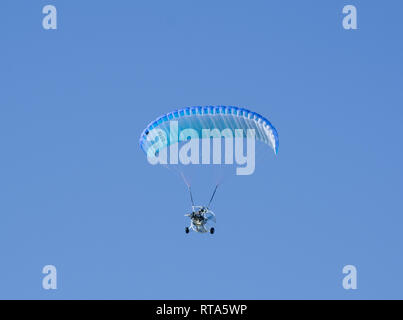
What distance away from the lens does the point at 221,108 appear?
178ft
